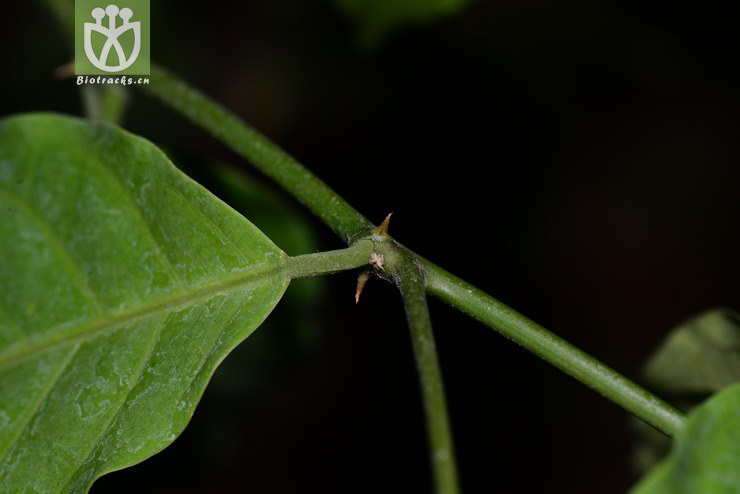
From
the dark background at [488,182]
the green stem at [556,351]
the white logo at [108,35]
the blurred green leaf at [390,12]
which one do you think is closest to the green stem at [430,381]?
the green stem at [556,351]

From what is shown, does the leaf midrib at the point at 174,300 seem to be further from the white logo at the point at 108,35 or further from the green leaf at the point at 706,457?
the white logo at the point at 108,35

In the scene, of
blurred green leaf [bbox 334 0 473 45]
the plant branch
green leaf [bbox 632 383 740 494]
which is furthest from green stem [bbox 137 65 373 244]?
blurred green leaf [bbox 334 0 473 45]

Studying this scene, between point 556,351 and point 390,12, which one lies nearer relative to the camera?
point 556,351

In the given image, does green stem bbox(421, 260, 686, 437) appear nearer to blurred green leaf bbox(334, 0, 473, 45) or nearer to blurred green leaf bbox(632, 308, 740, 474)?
blurred green leaf bbox(632, 308, 740, 474)

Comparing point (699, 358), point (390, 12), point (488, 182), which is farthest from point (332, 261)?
point (488, 182)

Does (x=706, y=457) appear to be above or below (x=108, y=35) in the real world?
below

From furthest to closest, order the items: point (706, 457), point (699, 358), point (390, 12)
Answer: point (390, 12), point (699, 358), point (706, 457)

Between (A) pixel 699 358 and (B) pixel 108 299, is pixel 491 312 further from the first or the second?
(A) pixel 699 358
